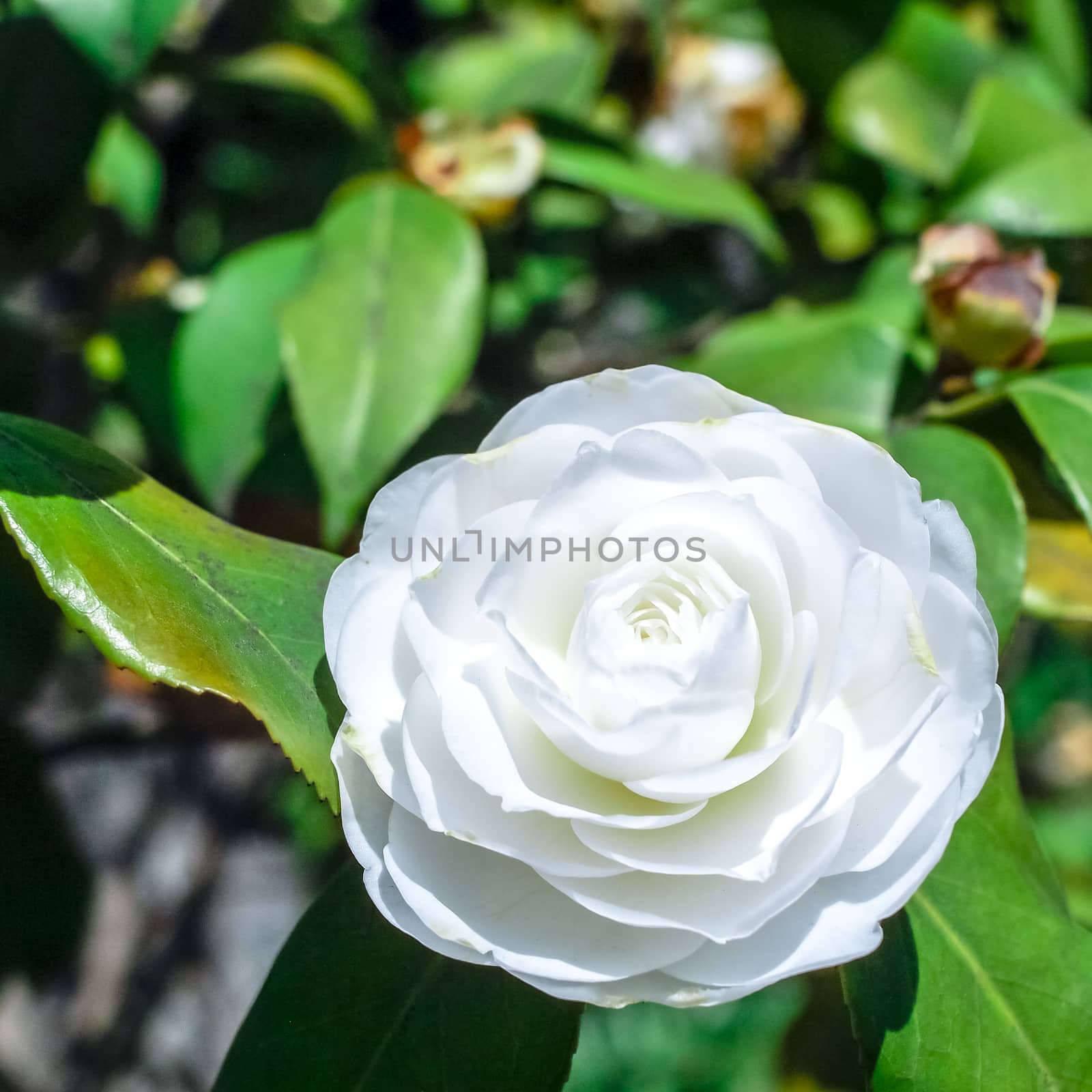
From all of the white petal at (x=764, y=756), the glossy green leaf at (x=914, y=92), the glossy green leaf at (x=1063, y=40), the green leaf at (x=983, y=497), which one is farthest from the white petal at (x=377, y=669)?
the glossy green leaf at (x=1063, y=40)

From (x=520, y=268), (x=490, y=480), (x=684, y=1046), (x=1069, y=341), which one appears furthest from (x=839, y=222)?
(x=684, y=1046)

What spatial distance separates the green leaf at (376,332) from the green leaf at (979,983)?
0.38 m

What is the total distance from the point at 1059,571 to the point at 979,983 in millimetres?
284

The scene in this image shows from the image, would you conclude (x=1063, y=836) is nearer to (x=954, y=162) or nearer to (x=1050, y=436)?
(x=954, y=162)

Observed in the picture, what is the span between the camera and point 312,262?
82 centimetres

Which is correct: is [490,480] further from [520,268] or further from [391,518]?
[520,268]

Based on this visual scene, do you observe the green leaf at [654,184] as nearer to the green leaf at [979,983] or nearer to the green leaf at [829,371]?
the green leaf at [829,371]

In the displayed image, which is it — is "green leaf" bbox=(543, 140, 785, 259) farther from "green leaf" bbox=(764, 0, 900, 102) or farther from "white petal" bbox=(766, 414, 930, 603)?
"white petal" bbox=(766, 414, 930, 603)

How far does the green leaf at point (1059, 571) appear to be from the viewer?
0.67 m

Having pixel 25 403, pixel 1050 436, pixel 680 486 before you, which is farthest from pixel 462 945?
pixel 25 403

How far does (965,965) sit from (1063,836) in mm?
1430

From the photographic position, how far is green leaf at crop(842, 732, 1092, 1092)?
20.4 inches

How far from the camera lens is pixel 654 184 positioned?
912 millimetres

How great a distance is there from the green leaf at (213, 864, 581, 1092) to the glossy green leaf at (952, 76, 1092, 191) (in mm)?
784
